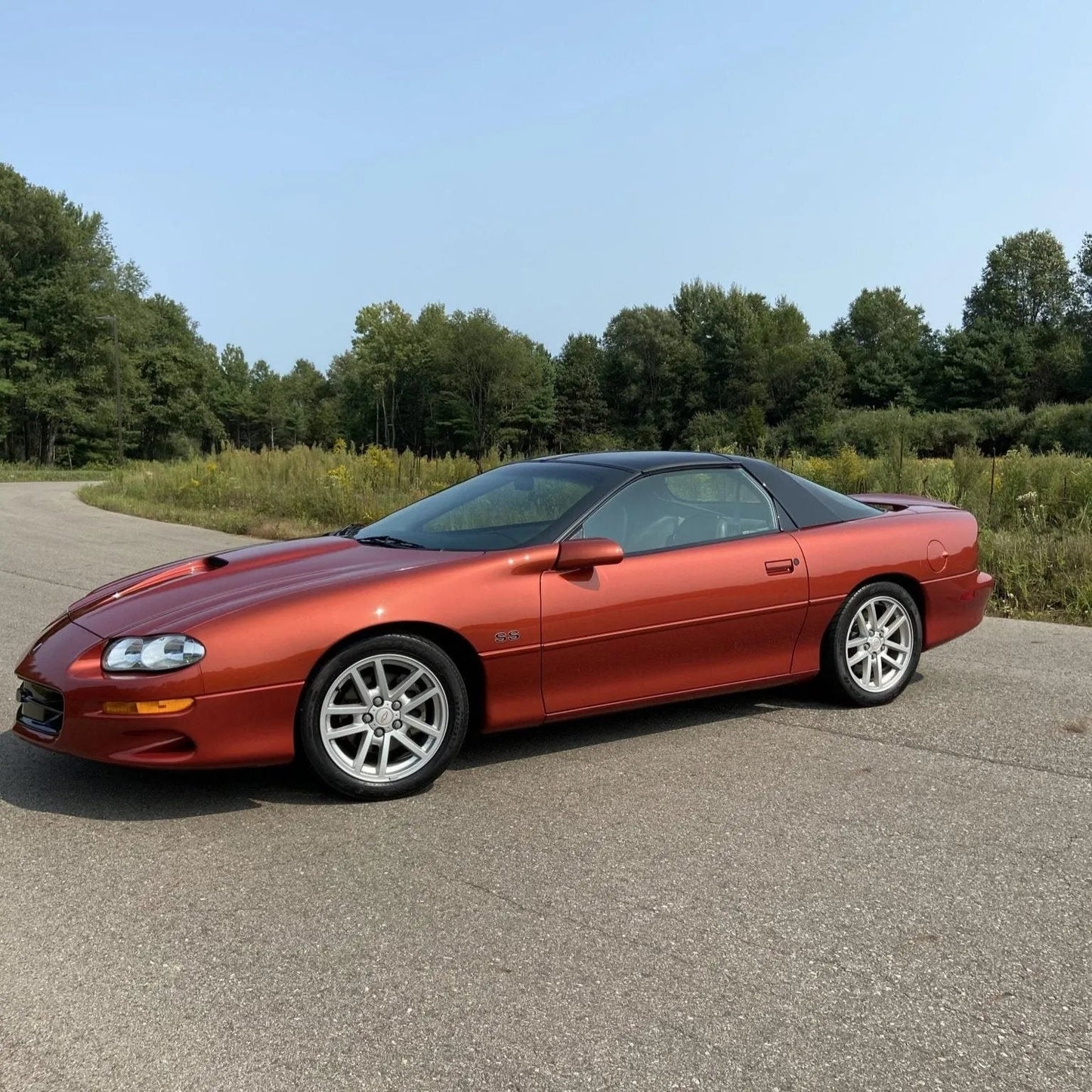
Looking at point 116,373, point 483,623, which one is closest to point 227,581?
point 483,623

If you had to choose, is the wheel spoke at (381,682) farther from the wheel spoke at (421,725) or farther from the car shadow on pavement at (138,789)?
the car shadow on pavement at (138,789)

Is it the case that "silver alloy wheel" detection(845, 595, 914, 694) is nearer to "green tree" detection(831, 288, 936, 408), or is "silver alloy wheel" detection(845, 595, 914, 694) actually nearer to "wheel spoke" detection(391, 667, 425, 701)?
"wheel spoke" detection(391, 667, 425, 701)

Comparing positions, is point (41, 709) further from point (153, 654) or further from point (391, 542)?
point (391, 542)

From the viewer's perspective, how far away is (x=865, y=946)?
8.75 ft

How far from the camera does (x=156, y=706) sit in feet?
11.3

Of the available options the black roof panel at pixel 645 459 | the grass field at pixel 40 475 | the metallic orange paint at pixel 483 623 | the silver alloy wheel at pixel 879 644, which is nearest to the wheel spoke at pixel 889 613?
the silver alloy wheel at pixel 879 644

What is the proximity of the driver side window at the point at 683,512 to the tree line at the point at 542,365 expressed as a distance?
43.3 metres

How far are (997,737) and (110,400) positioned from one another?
58.5m

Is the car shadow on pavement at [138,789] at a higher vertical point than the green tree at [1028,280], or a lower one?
lower

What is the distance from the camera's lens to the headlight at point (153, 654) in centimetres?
352

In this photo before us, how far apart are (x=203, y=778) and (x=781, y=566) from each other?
267 cm

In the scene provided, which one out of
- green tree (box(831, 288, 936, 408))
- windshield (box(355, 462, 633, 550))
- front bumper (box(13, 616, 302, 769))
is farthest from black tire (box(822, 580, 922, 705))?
green tree (box(831, 288, 936, 408))

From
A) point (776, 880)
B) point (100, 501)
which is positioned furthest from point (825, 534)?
point (100, 501)

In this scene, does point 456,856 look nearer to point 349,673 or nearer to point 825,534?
point 349,673
